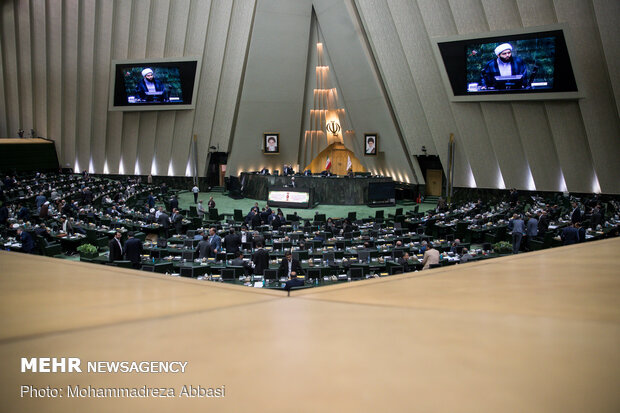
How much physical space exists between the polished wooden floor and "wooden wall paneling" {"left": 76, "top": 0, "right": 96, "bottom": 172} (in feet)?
109

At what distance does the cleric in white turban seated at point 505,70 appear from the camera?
68.1ft

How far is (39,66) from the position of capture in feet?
106

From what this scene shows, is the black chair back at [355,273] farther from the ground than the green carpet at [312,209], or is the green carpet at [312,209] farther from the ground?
the green carpet at [312,209]

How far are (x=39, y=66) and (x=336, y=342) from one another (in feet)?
121

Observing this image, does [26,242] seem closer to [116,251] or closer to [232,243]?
[116,251]

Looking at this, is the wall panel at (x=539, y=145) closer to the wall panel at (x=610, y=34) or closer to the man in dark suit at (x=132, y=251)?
the wall panel at (x=610, y=34)

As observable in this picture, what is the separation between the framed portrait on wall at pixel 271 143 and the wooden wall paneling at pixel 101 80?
10.6 m

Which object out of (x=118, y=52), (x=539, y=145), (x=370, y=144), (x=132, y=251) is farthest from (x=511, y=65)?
(x=118, y=52)

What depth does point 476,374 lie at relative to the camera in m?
1.00

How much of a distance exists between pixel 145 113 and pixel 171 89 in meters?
3.32

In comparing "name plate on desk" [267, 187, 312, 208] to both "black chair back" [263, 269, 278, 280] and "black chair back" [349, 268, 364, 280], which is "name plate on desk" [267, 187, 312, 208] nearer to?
"black chair back" [349, 268, 364, 280]

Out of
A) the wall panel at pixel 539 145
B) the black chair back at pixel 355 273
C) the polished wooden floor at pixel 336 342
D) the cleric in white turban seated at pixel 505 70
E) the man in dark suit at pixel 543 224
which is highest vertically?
the cleric in white turban seated at pixel 505 70

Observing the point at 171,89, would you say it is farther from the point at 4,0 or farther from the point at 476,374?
the point at 476,374

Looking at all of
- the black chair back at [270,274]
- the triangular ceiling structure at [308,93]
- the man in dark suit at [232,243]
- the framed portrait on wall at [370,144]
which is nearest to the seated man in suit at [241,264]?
the black chair back at [270,274]
